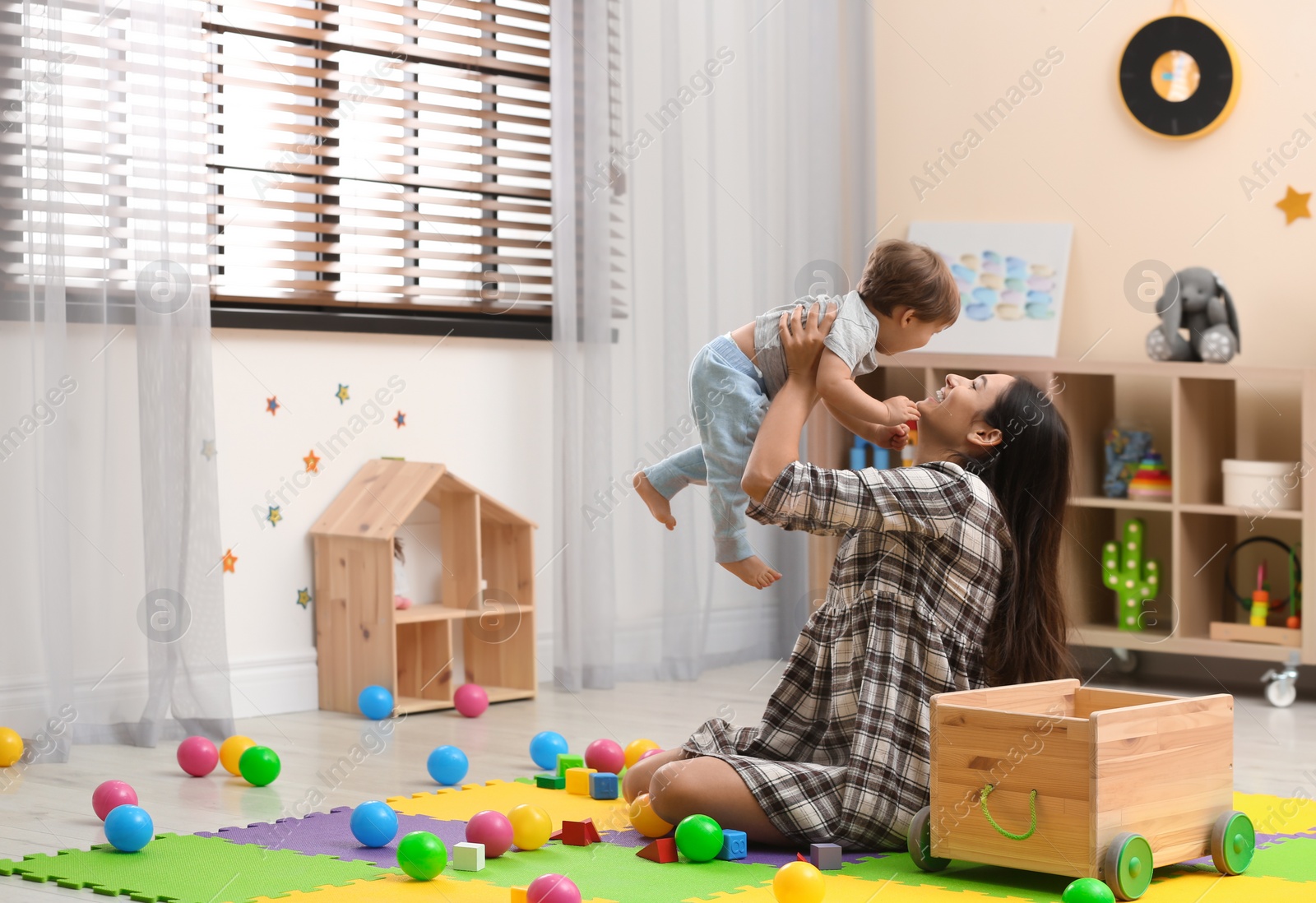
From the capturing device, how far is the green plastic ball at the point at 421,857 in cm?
212

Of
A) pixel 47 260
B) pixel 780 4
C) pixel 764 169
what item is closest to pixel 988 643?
pixel 47 260

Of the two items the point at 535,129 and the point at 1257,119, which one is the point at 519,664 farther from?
the point at 1257,119

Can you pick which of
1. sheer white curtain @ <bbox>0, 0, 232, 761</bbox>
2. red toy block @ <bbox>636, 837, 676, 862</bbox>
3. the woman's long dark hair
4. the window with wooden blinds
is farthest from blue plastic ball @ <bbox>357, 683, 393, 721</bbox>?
the woman's long dark hair

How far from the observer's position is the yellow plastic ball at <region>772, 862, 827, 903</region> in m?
1.95

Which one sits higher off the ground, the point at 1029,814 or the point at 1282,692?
the point at 1029,814

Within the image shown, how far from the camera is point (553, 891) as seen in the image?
1906 mm

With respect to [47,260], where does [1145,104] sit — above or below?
above

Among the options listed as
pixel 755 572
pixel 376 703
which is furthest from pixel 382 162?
pixel 755 572

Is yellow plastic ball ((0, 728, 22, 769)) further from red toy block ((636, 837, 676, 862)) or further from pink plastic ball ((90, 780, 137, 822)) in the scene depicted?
red toy block ((636, 837, 676, 862))

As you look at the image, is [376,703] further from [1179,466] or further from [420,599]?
[1179,466]

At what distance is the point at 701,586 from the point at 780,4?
5.62ft

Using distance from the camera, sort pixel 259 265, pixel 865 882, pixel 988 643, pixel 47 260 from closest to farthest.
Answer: pixel 865 882, pixel 988 643, pixel 47 260, pixel 259 265

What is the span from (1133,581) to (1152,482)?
28 cm

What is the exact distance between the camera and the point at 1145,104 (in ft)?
14.3
